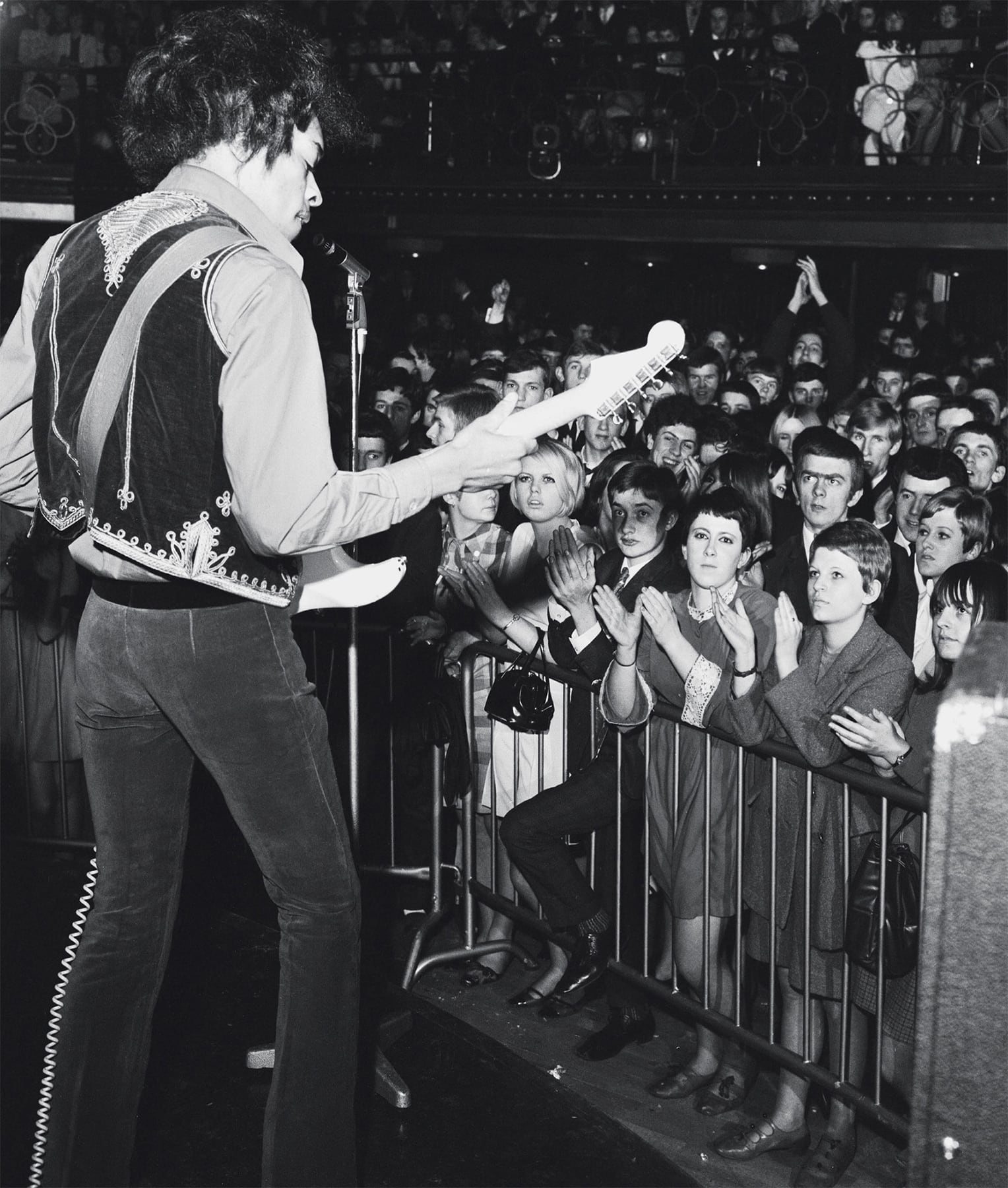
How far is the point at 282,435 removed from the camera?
1.72 metres

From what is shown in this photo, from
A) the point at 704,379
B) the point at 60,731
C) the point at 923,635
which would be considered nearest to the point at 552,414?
the point at 923,635

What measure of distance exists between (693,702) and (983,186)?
8348mm

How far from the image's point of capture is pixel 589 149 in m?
11.7

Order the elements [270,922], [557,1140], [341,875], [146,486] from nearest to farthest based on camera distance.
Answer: [146,486]
[341,875]
[557,1140]
[270,922]

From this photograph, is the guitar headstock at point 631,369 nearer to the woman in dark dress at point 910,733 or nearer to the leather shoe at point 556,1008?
the woman in dark dress at point 910,733

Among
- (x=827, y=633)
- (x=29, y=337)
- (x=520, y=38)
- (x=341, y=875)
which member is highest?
(x=520, y=38)

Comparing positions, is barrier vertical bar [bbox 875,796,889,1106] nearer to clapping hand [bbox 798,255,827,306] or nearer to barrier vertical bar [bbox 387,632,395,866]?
barrier vertical bar [bbox 387,632,395,866]

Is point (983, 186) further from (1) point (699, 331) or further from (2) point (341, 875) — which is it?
(2) point (341, 875)

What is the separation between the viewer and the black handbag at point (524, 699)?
12.0 feet

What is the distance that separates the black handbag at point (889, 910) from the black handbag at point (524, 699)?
1051mm

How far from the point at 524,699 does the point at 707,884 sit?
28.3 inches

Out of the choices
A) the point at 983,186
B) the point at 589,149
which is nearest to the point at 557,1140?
the point at 983,186

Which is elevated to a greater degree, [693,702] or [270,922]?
[693,702]

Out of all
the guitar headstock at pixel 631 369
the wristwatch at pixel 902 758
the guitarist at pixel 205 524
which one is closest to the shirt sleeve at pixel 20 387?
the guitarist at pixel 205 524
